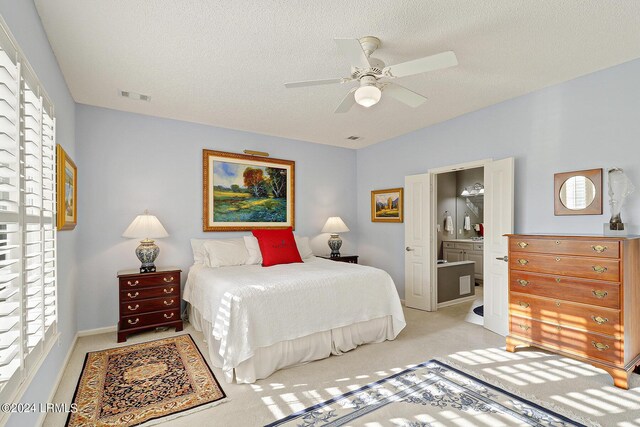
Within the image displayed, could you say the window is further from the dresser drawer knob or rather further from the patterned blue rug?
the dresser drawer knob

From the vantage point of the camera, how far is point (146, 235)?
3770 mm

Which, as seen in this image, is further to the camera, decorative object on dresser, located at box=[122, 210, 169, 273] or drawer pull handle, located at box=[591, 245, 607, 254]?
decorative object on dresser, located at box=[122, 210, 169, 273]

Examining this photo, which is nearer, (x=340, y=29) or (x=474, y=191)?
(x=340, y=29)

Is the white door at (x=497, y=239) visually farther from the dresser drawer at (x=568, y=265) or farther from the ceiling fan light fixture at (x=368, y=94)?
the ceiling fan light fixture at (x=368, y=94)

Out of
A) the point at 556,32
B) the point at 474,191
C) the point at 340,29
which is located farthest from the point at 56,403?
the point at 474,191

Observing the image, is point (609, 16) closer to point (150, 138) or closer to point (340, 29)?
point (340, 29)

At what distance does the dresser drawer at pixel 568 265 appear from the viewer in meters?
2.59

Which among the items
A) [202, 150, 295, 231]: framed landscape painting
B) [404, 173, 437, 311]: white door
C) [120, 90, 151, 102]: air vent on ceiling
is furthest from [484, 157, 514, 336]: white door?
[120, 90, 151, 102]: air vent on ceiling

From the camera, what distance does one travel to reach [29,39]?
1.91 meters

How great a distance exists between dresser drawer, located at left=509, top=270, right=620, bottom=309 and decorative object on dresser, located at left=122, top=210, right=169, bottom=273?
3.93m

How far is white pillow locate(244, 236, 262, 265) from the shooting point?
171 inches

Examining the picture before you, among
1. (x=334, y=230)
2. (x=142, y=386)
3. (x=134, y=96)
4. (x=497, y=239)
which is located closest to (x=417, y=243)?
(x=497, y=239)

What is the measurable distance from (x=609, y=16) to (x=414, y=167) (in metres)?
2.93

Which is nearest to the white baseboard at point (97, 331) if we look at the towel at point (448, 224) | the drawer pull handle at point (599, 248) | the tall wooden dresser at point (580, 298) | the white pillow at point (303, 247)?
the white pillow at point (303, 247)
